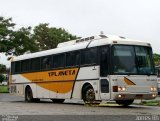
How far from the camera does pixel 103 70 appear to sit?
20.0m

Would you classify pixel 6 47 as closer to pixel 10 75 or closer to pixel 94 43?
pixel 10 75

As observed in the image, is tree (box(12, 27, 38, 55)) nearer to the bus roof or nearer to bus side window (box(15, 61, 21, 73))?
bus side window (box(15, 61, 21, 73))

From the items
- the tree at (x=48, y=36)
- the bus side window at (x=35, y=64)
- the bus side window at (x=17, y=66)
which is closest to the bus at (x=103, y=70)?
the bus side window at (x=35, y=64)

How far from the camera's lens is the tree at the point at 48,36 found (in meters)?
78.8

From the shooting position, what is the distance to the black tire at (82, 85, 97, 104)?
20.8 m

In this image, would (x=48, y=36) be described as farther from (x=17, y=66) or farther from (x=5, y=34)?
(x=17, y=66)

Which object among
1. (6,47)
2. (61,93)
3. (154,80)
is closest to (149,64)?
(154,80)

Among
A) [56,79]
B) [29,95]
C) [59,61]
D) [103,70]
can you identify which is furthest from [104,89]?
[29,95]

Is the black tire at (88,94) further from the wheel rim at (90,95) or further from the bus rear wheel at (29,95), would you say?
the bus rear wheel at (29,95)

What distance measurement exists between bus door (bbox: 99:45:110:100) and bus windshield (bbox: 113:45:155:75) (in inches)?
14.6

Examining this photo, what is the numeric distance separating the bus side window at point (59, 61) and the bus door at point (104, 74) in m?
3.91

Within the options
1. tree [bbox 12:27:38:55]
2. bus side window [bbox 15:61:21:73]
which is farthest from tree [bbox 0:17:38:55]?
bus side window [bbox 15:61:21:73]

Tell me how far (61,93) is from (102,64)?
4.54 m

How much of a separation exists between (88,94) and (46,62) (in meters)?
5.36
